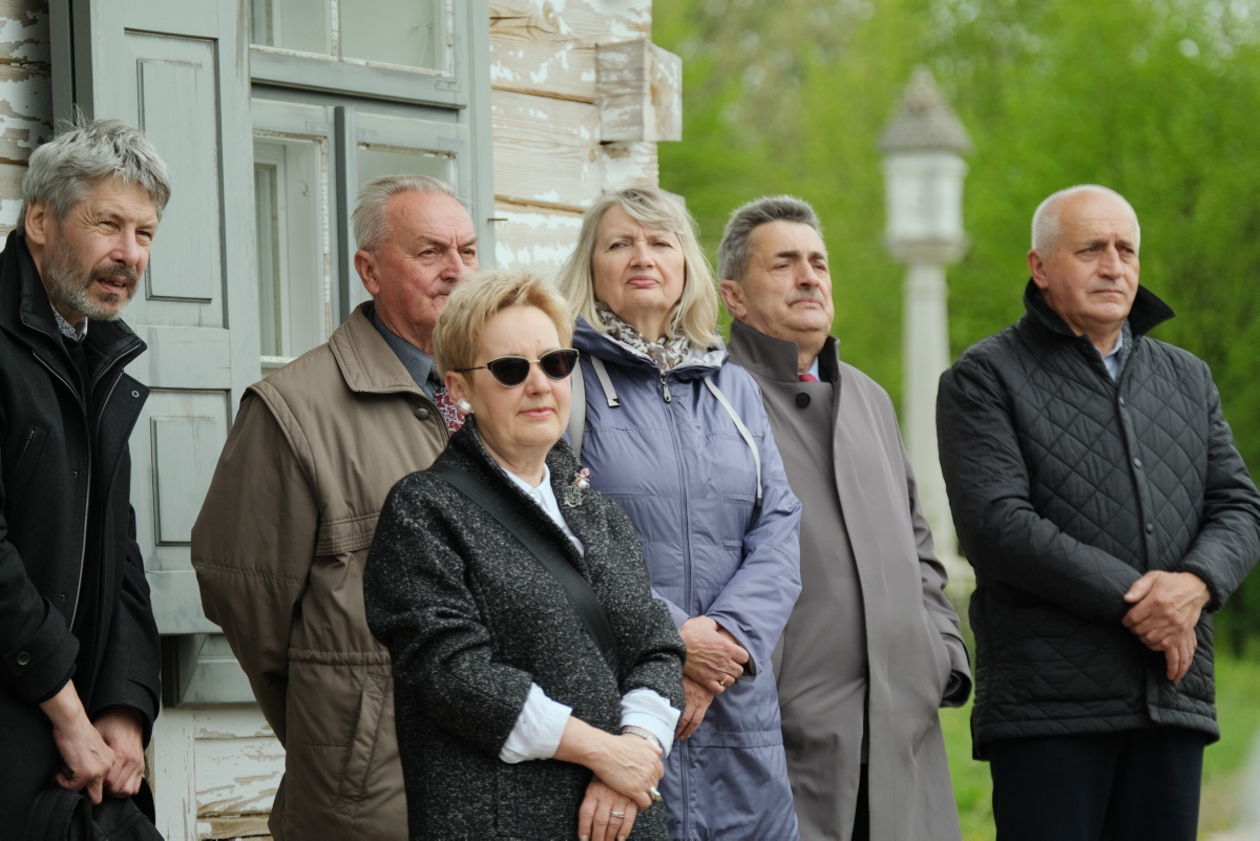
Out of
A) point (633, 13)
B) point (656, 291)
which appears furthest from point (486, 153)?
point (656, 291)

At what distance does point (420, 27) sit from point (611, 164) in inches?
30.4

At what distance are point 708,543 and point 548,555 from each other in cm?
74

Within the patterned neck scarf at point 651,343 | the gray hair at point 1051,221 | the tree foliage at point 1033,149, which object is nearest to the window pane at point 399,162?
the patterned neck scarf at point 651,343

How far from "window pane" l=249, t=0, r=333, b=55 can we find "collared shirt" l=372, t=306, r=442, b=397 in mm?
1195

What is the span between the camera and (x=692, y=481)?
11.9ft

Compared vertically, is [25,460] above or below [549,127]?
below

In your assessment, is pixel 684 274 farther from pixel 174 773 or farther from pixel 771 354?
pixel 174 773

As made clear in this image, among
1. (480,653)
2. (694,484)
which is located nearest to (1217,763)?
(694,484)

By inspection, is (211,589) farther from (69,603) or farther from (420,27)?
(420,27)

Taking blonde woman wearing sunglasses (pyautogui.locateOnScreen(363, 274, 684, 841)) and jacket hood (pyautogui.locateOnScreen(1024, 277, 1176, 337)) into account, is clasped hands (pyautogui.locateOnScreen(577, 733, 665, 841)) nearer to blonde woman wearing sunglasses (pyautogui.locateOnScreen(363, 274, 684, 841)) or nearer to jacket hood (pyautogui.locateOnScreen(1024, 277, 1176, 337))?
blonde woman wearing sunglasses (pyautogui.locateOnScreen(363, 274, 684, 841))

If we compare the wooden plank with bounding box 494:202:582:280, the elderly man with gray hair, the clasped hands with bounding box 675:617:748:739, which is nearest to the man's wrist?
the clasped hands with bounding box 675:617:748:739

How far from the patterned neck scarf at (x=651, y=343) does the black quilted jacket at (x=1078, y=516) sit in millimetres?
927

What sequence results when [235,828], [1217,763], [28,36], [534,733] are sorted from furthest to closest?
1. [1217,763]
2. [235,828]
3. [28,36]
4. [534,733]

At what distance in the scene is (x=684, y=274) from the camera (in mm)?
3863
